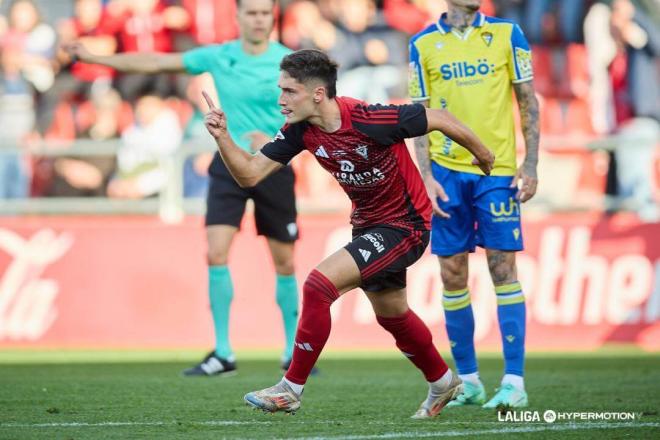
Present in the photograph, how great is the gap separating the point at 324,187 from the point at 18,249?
346 cm

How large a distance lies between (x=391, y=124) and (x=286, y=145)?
541 millimetres

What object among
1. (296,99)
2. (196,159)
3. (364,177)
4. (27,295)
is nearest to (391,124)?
A: (364,177)

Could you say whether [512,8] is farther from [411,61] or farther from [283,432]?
[283,432]

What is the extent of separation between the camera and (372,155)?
6.47 m

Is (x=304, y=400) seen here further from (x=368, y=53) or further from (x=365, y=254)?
(x=368, y=53)

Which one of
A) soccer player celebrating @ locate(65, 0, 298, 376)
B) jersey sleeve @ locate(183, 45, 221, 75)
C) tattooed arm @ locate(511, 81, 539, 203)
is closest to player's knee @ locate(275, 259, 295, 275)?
soccer player celebrating @ locate(65, 0, 298, 376)

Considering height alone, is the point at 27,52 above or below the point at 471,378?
above

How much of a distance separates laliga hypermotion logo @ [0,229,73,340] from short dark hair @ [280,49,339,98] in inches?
258

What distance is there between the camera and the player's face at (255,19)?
9234 mm

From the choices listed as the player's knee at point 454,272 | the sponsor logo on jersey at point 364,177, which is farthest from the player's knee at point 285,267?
the sponsor logo on jersey at point 364,177

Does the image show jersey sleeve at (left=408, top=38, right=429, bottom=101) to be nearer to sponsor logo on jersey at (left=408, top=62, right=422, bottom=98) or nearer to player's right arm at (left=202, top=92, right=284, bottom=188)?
sponsor logo on jersey at (left=408, top=62, right=422, bottom=98)

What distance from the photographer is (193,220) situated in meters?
12.8

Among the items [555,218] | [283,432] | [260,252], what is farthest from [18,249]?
[283,432]

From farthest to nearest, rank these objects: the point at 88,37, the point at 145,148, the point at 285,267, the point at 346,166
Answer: the point at 88,37, the point at 145,148, the point at 285,267, the point at 346,166
